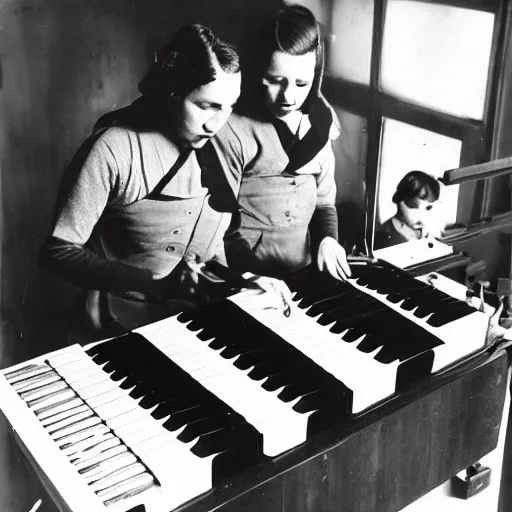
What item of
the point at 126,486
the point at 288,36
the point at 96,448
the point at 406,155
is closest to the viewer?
the point at 126,486

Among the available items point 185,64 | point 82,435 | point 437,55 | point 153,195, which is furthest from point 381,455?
point 437,55

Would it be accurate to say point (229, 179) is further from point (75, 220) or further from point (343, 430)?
point (343, 430)

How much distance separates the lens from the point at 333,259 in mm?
2439

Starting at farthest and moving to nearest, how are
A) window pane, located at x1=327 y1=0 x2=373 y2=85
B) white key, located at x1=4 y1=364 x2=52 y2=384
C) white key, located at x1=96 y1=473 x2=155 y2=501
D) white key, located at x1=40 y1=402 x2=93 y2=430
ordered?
1. window pane, located at x1=327 y1=0 x2=373 y2=85
2. white key, located at x1=4 y1=364 x2=52 y2=384
3. white key, located at x1=40 y1=402 x2=93 y2=430
4. white key, located at x1=96 y1=473 x2=155 y2=501

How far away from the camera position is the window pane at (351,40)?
6.97 feet

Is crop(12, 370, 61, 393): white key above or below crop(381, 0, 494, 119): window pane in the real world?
below

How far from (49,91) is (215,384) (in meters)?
0.86

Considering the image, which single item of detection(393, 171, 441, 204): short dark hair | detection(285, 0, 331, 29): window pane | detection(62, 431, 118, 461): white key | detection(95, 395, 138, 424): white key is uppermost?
detection(285, 0, 331, 29): window pane

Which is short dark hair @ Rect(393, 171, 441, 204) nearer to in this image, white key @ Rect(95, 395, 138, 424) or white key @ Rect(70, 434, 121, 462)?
white key @ Rect(95, 395, 138, 424)

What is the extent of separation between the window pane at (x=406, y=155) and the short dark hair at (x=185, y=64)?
30.7 inches

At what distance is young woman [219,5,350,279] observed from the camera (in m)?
2.02

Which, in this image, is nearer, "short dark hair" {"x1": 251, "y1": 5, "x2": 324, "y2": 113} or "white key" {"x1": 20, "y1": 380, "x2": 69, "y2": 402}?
"white key" {"x1": 20, "y1": 380, "x2": 69, "y2": 402}

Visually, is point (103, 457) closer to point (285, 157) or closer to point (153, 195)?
point (153, 195)

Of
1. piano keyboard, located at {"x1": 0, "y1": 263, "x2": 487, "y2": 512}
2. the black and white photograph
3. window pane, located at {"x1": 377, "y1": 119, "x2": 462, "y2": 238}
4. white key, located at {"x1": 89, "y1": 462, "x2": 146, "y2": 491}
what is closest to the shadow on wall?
the black and white photograph
